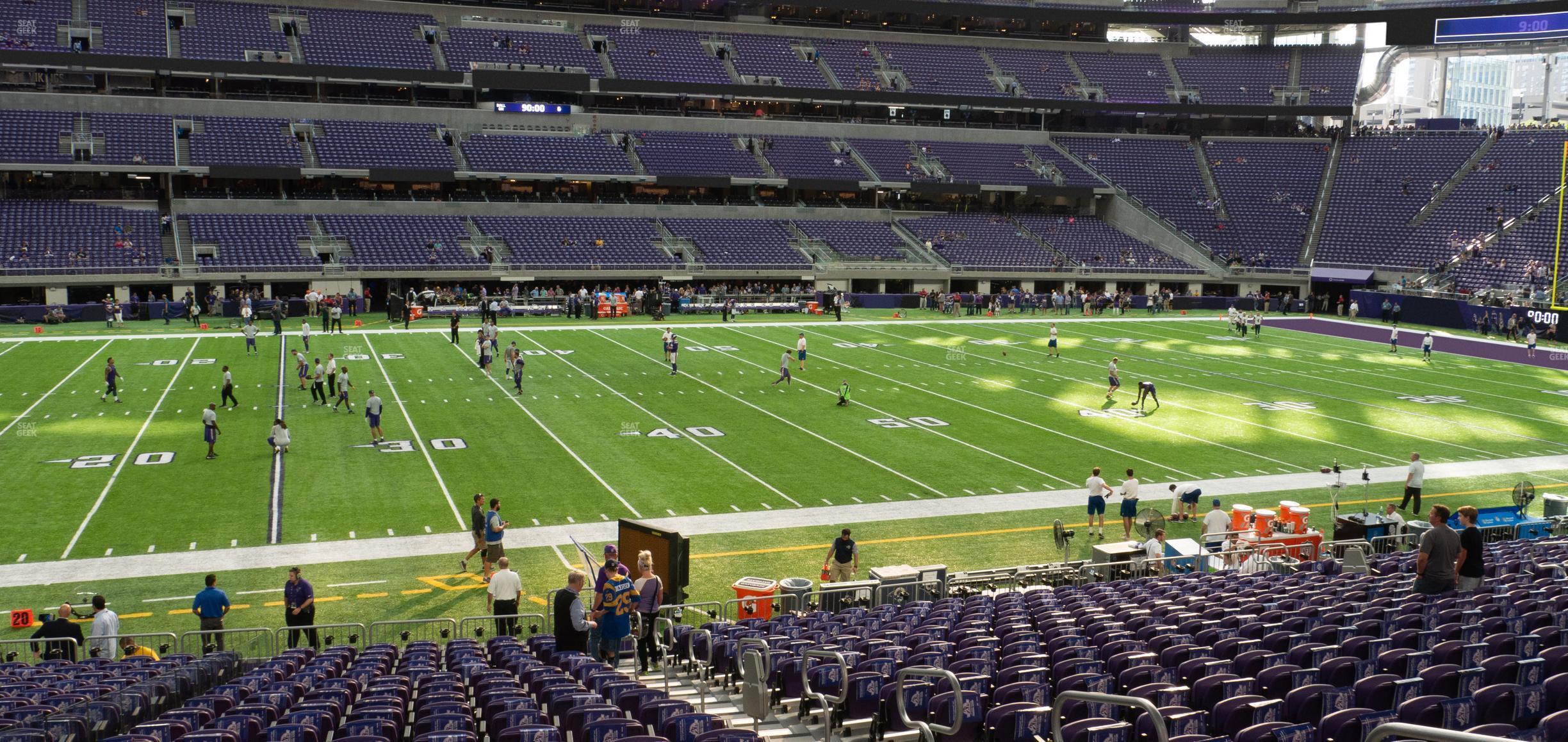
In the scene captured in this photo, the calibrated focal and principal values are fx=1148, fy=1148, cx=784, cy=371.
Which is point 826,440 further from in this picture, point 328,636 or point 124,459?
point 124,459

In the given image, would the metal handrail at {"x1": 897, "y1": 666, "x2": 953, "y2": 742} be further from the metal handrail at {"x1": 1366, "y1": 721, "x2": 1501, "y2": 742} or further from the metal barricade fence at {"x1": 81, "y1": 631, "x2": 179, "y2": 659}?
the metal barricade fence at {"x1": 81, "y1": 631, "x2": 179, "y2": 659}

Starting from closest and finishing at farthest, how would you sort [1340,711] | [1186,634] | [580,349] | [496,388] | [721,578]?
[1340,711] → [1186,634] → [721,578] → [496,388] → [580,349]

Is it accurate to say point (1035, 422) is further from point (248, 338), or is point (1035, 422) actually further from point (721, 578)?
point (248, 338)

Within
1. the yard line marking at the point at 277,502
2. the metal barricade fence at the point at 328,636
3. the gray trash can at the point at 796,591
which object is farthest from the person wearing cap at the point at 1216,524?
the yard line marking at the point at 277,502

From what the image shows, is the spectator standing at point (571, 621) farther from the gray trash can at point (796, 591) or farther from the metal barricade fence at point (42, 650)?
the metal barricade fence at point (42, 650)

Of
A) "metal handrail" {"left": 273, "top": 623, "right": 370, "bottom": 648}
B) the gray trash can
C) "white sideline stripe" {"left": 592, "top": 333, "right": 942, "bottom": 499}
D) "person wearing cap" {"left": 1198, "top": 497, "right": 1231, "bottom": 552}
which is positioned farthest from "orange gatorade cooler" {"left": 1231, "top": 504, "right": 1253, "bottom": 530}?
"metal handrail" {"left": 273, "top": 623, "right": 370, "bottom": 648}

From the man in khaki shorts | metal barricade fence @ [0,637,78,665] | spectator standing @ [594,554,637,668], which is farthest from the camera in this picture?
the man in khaki shorts

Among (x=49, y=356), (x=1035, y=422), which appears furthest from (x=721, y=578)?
(x=49, y=356)

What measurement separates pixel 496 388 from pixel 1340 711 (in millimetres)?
29292

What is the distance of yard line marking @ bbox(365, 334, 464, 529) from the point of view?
855 inches

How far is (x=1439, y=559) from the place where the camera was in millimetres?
12477

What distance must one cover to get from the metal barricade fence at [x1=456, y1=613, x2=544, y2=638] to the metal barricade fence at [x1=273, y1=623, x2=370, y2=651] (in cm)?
128

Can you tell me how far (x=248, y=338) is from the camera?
130 feet

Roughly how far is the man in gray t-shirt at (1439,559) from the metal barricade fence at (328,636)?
1220 centimetres
